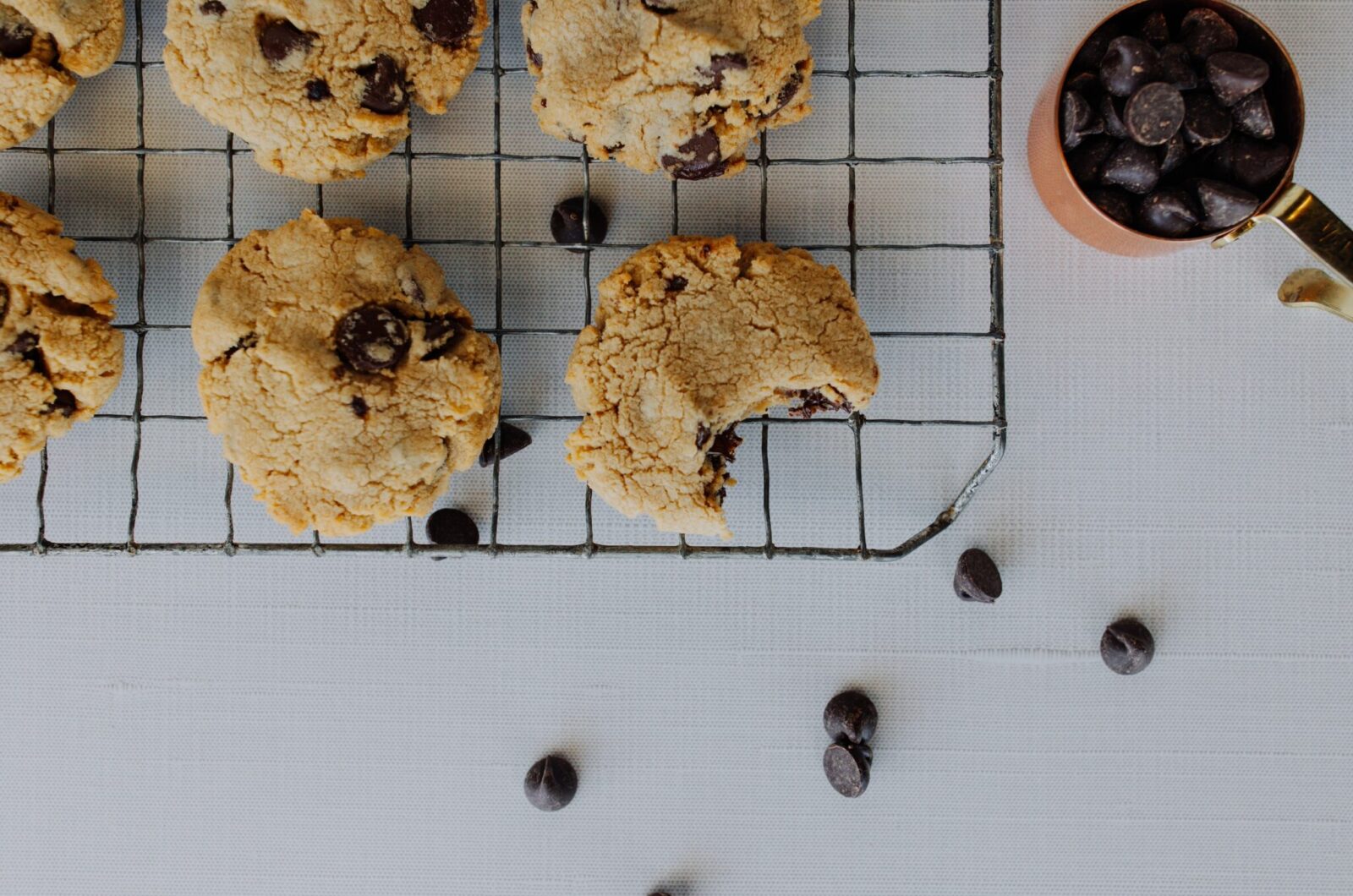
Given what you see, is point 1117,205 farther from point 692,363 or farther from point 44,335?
point 44,335

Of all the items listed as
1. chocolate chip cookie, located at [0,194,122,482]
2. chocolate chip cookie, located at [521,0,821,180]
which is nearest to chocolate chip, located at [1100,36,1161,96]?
chocolate chip cookie, located at [521,0,821,180]

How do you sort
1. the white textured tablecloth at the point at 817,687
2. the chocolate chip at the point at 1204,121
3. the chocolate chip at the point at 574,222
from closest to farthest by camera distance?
the chocolate chip at the point at 1204,121 → the chocolate chip at the point at 574,222 → the white textured tablecloth at the point at 817,687

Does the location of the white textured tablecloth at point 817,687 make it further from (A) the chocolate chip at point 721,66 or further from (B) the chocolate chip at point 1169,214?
(A) the chocolate chip at point 721,66

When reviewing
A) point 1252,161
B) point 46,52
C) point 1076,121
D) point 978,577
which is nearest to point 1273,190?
point 1252,161

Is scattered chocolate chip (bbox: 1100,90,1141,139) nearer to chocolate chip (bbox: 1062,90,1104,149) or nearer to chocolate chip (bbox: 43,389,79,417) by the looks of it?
chocolate chip (bbox: 1062,90,1104,149)

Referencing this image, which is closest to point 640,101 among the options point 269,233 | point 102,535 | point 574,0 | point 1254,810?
point 574,0

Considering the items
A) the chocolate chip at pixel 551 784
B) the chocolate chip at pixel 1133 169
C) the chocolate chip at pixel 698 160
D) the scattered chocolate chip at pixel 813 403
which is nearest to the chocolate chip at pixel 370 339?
the chocolate chip at pixel 698 160

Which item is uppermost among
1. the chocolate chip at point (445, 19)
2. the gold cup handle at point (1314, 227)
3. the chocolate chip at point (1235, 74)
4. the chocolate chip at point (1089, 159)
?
the chocolate chip at point (445, 19)

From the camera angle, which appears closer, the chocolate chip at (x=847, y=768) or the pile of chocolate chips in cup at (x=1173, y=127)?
the pile of chocolate chips in cup at (x=1173, y=127)
